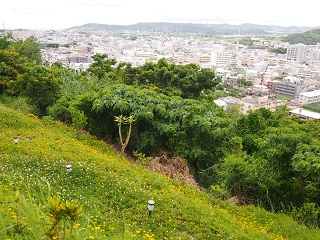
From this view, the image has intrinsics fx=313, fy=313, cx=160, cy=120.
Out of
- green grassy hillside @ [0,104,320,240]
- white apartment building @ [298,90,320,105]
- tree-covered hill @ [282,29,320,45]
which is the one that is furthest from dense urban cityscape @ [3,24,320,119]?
green grassy hillside @ [0,104,320,240]

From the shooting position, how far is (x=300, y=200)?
582cm

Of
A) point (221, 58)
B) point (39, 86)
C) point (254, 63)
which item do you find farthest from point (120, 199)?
point (221, 58)

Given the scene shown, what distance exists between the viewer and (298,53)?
311 ft

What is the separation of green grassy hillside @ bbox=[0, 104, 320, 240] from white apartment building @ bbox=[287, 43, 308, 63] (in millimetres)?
99466

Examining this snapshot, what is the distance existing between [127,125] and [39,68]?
430 cm

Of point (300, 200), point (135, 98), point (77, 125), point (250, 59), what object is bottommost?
point (250, 59)

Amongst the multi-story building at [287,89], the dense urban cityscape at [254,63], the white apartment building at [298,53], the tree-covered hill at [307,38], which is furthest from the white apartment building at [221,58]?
the multi-story building at [287,89]

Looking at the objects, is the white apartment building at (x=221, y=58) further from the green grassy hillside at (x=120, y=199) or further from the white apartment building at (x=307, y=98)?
the green grassy hillside at (x=120, y=199)

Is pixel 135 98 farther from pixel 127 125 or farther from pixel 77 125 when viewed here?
pixel 77 125

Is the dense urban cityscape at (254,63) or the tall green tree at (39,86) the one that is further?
the dense urban cityscape at (254,63)

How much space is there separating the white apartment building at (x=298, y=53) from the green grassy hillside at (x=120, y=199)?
9947 cm

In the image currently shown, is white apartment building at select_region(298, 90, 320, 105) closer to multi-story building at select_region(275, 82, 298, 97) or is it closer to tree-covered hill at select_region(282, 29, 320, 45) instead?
multi-story building at select_region(275, 82, 298, 97)

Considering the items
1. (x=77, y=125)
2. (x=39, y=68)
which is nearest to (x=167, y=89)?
(x=39, y=68)

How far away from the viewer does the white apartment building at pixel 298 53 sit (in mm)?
93625
